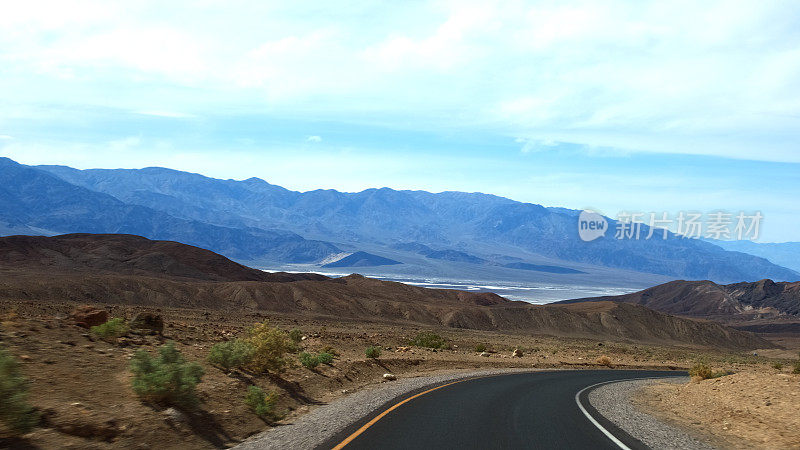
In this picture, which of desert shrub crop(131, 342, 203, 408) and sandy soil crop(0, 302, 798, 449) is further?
desert shrub crop(131, 342, 203, 408)

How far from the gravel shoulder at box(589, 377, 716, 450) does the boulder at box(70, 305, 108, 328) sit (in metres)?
13.5

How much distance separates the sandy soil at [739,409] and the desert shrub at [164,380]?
10.5 meters

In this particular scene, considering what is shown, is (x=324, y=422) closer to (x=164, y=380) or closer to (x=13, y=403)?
(x=164, y=380)

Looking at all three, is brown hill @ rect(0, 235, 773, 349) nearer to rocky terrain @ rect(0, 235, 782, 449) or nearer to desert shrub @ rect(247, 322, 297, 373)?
rocky terrain @ rect(0, 235, 782, 449)

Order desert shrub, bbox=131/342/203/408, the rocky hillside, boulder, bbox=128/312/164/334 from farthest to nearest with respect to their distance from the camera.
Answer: the rocky hillside, boulder, bbox=128/312/164/334, desert shrub, bbox=131/342/203/408

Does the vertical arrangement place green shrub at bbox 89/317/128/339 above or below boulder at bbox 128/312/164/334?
above

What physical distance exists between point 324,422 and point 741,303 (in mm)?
194951

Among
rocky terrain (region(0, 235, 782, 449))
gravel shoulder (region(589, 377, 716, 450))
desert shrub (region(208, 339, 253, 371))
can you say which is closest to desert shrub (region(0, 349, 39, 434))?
rocky terrain (region(0, 235, 782, 449))

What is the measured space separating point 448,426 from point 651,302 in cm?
20585

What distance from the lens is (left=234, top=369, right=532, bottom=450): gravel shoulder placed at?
9742mm

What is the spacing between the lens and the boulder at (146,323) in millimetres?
17859

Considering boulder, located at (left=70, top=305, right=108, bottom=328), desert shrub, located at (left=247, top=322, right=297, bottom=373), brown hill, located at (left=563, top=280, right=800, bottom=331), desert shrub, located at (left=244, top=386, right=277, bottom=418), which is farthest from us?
brown hill, located at (left=563, top=280, right=800, bottom=331)

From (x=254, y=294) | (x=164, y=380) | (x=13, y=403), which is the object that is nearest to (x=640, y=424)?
(x=164, y=380)

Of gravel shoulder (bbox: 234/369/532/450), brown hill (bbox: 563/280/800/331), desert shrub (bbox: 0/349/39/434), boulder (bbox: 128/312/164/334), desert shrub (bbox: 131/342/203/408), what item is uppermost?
desert shrub (bbox: 0/349/39/434)
